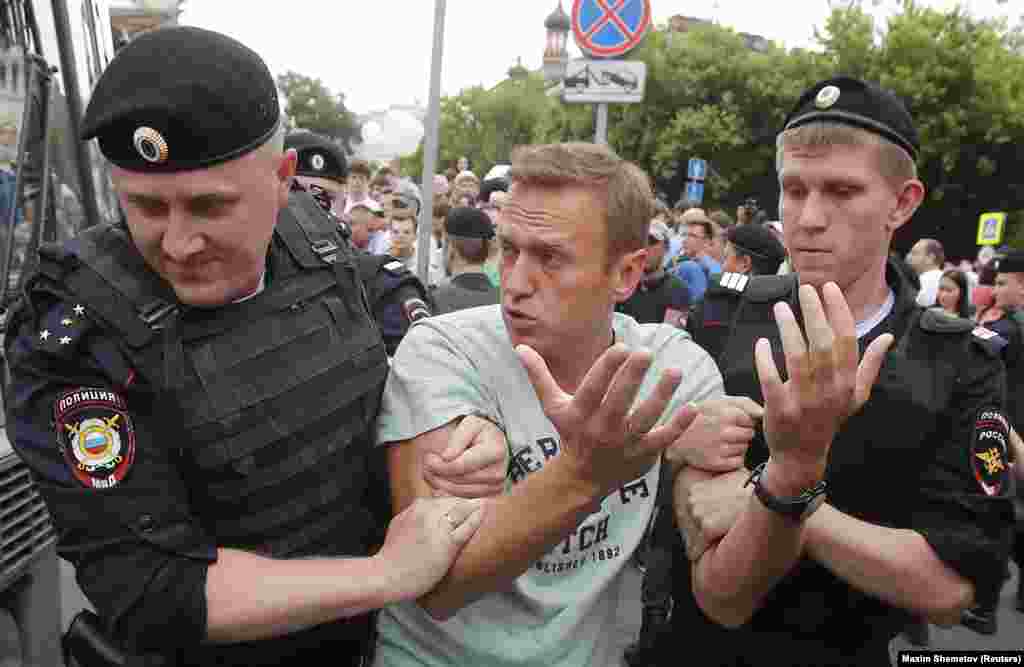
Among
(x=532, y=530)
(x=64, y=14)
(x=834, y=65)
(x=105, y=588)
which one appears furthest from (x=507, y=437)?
(x=834, y=65)

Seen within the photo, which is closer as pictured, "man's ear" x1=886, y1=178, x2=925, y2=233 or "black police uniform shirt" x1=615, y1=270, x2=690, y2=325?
"man's ear" x1=886, y1=178, x2=925, y2=233

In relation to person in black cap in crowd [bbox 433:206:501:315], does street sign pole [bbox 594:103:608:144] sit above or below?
above

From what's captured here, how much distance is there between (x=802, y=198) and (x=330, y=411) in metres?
1.17

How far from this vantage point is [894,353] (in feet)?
6.18

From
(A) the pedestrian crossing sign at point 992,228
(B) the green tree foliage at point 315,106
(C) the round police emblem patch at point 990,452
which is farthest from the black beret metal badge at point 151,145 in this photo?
(B) the green tree foliage at point 315,106

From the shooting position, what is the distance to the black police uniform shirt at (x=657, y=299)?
6254mm

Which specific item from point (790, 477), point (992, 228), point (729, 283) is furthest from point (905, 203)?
point (992, 228)

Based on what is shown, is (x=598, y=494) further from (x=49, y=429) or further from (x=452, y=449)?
(x=49, y=429)

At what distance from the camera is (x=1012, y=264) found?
228 inches

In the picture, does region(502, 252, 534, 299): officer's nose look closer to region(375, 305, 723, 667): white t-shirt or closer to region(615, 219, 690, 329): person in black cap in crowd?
region(375, 305, 723, 667): white t-shirt

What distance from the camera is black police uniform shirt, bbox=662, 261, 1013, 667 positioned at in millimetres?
1758

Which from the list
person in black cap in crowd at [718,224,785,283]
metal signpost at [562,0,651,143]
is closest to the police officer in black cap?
metal signpost at [562,0,651,143]

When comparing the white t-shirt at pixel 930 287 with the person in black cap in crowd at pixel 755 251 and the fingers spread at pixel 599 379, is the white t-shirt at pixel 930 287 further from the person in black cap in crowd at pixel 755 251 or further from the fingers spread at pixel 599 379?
the fingers spread at pixel 599 379

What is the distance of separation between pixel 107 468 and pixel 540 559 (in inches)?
30.5
